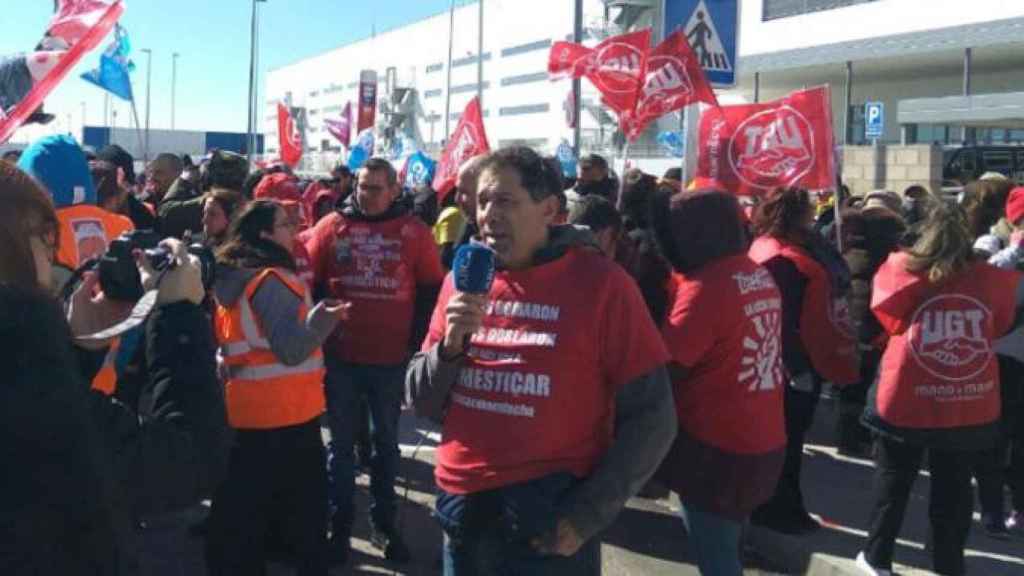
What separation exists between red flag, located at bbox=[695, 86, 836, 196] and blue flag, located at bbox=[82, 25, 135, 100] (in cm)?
898

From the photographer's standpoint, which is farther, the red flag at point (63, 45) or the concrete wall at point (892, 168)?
the concrete wall at point (892, 168)

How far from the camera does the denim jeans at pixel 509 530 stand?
2922 millimetres

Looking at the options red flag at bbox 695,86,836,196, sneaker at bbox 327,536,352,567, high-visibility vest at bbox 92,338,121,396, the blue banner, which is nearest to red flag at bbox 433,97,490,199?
red flag at bbox 695,86,836,196

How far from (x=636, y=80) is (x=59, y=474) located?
790 cm

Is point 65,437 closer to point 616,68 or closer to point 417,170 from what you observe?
point 616,68

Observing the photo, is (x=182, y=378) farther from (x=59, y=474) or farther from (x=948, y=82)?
(x=948, y=82)

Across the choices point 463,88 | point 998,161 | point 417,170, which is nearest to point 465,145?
point 417,170

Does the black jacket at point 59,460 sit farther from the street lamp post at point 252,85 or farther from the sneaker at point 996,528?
the street lamp post at point 252,85

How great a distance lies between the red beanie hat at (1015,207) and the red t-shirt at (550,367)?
4212 millimetres

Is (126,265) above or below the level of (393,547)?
above

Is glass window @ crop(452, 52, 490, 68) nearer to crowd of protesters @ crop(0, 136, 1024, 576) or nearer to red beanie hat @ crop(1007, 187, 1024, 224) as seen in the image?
crowd of protesters @ crop(0, 136, 1024, 576)

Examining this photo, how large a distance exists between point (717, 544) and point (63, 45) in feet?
13.4

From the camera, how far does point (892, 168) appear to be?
884 inches

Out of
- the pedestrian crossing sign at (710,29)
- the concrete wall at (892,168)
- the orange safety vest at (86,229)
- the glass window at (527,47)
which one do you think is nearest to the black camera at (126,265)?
the orange safety vest at (86,229)
